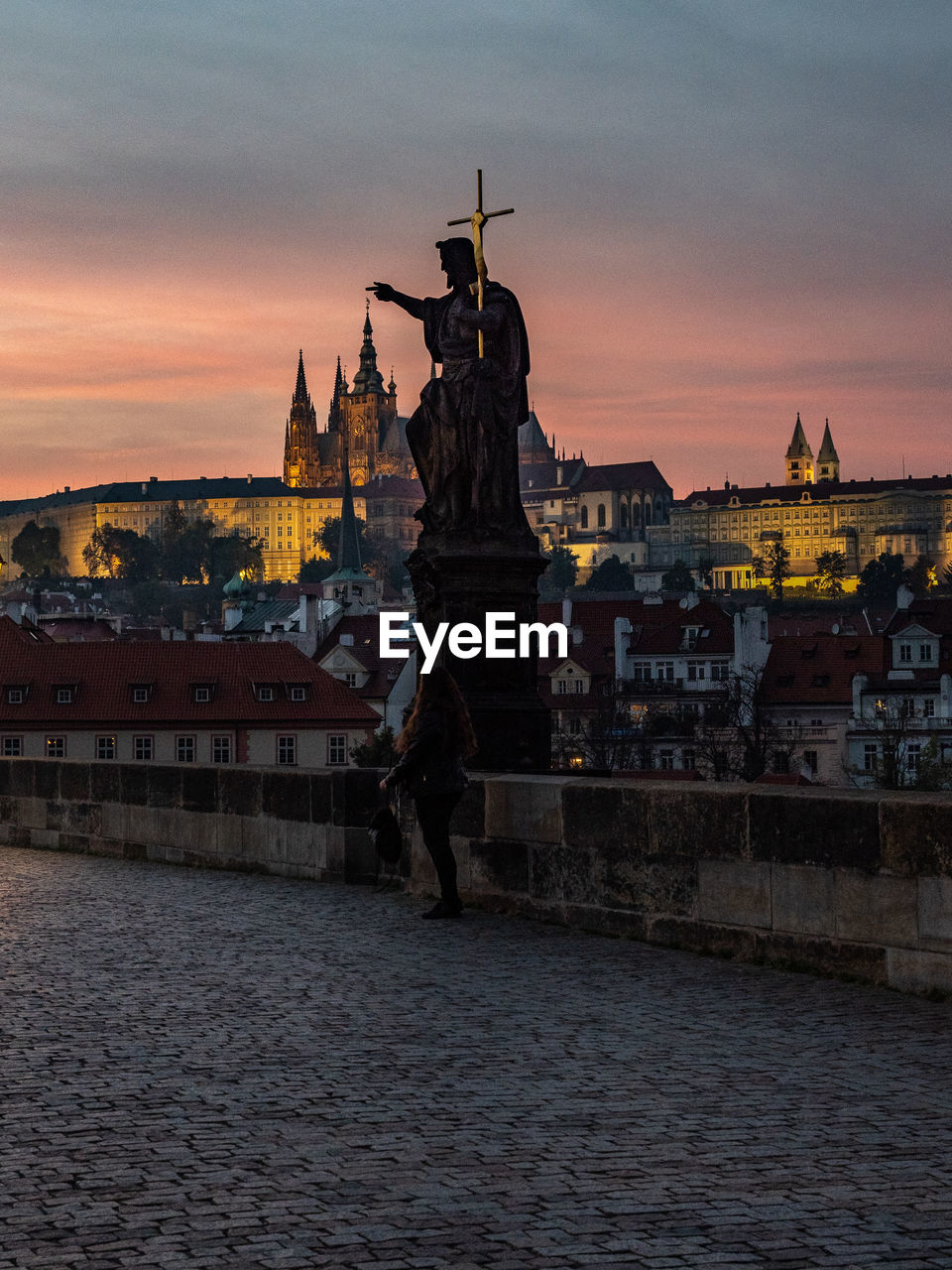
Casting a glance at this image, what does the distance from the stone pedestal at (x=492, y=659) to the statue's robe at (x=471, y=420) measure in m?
0.19

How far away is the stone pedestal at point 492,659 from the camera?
10.4 metres

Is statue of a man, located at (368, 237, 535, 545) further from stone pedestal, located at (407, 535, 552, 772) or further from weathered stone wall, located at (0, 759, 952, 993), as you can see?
weathered stone wall, located at (0, 759, 952, 993)

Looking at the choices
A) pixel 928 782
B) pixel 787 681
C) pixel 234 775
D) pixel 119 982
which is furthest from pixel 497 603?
pixel 787 681

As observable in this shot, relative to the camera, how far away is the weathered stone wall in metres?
6.33

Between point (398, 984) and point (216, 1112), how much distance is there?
6.89ft

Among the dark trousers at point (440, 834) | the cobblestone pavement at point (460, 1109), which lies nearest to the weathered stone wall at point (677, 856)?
the cobblestone pavement at point (460, 1109)

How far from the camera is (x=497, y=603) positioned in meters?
10.5

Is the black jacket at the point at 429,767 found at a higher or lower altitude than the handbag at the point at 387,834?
higher

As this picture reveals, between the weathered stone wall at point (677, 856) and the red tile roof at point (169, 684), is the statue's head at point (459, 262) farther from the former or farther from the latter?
the red tile roof at point (169, 684)

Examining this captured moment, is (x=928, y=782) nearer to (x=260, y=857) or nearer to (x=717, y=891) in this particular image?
(x=260, y=857)

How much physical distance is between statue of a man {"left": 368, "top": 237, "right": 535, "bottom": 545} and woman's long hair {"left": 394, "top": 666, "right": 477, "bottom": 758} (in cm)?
207

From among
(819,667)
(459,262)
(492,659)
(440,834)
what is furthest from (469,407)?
(819,667)

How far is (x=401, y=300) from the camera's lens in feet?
36.1

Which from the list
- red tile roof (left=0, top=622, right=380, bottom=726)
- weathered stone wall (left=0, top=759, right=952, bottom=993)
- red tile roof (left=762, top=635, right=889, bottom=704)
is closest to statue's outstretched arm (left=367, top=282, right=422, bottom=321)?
weathered stone wall (left=0, top=759, right=952, bottom=993)
